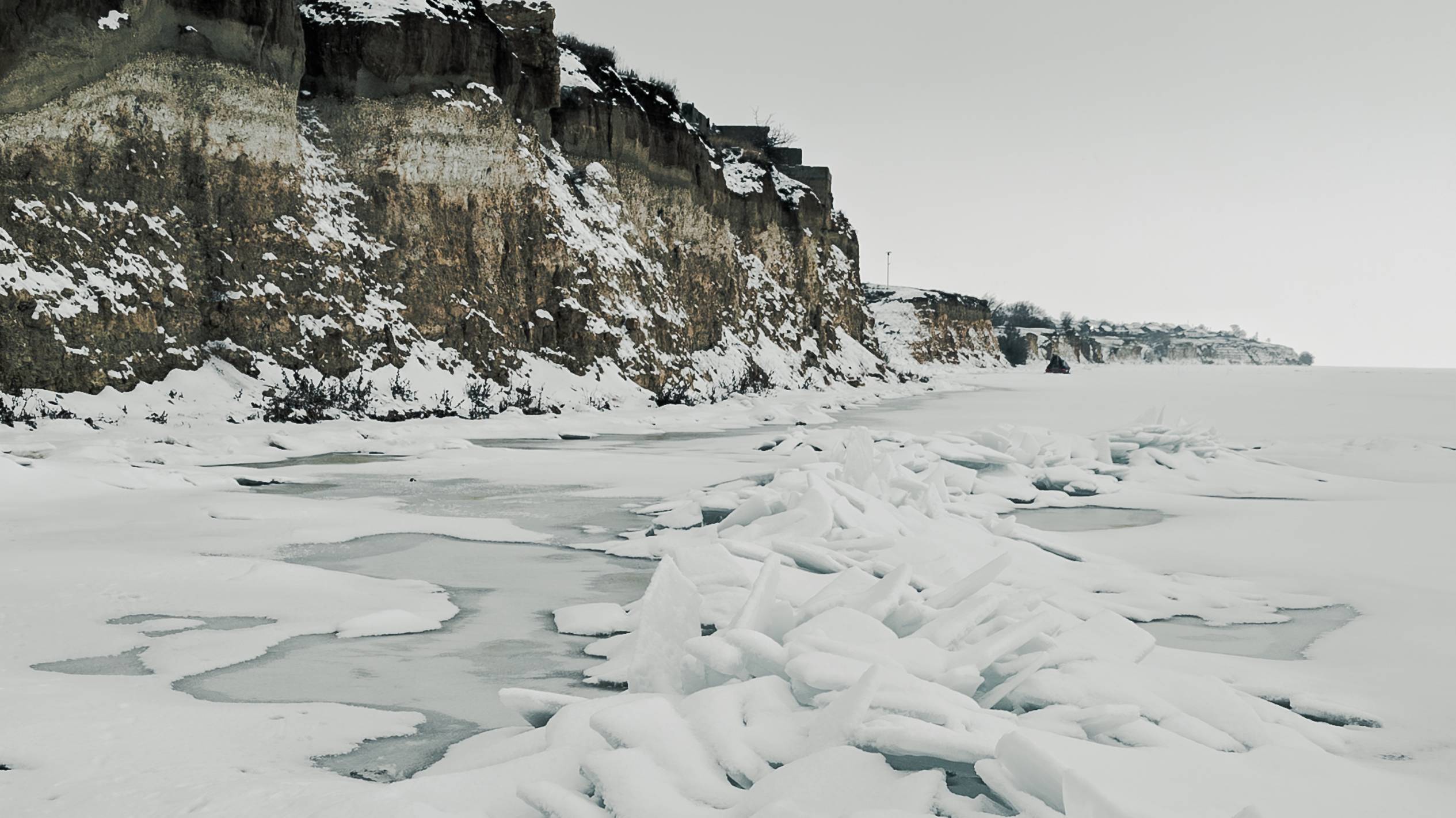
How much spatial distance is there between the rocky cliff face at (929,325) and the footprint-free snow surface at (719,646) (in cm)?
6257

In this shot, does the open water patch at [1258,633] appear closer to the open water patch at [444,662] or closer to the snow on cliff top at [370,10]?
the open water patch at [444,662]

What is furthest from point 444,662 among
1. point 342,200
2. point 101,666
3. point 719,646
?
point 342,200

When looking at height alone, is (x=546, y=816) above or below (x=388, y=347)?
below

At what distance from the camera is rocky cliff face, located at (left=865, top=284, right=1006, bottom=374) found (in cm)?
7269

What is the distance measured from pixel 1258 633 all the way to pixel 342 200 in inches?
595

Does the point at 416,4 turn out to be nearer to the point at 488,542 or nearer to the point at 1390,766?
the point at 488,542

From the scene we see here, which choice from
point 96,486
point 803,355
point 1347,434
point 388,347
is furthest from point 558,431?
point 803,355

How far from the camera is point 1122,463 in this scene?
8.92 metres

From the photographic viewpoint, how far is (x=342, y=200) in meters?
15.5

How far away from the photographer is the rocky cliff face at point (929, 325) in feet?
238

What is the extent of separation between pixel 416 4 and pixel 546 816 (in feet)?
57.2

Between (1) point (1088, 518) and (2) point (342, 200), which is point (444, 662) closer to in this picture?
(1) point (1088, 518)

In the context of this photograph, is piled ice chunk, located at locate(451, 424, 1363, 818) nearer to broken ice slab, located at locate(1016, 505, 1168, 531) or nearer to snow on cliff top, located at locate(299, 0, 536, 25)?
broken ice slab, located at locate(1016, 505, 1168, 531)

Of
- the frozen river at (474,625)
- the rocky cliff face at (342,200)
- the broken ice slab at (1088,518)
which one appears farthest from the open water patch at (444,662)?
the rocky cliff face at (342,200)
